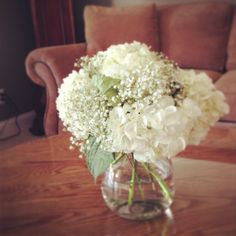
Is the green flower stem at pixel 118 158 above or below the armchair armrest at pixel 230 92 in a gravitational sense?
above

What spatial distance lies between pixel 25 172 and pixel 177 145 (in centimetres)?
51

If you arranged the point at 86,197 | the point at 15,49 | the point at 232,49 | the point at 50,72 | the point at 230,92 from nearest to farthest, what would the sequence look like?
the point at 86,197 < the point at 230,92 < the point at 50,72 < the point at 232,49 < the point at 15,49

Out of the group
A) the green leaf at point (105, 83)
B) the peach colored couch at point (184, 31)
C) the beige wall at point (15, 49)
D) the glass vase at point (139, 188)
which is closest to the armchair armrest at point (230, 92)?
the peach colored couch at point (184, 31)

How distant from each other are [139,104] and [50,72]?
60.9 inches

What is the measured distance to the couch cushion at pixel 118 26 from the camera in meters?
2.49

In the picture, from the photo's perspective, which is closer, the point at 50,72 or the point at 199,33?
the point at 50,72

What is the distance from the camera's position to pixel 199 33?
2.50 metres

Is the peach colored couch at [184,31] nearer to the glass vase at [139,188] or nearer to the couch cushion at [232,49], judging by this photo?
the couch cushion at [232,49]

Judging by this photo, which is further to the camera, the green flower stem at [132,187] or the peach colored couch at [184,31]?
the peach colored couch at [184,31]

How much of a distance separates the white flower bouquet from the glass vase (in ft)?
0.14

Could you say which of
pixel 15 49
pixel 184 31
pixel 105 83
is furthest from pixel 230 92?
pixel 15 49

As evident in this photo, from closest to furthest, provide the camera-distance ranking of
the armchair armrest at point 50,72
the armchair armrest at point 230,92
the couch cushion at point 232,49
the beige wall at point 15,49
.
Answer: the armchair armrest at point 230,92 < the armchair armrest at point 50,72 < the couch cushion at point 232,49 < the beige wall at point 15,49

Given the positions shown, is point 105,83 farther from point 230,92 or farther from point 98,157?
point 230,92

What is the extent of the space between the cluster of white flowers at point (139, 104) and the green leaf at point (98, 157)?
0.02 m
